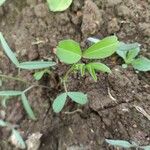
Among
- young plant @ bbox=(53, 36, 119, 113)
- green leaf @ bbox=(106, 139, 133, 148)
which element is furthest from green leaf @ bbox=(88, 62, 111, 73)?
green leaf @ bbox=(106, 139, 133, 148)

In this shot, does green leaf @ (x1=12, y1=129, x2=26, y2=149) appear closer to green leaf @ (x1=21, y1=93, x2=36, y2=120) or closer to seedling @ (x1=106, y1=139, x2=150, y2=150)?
green leaf @ (x1=21, y1=93, x2=36, y2=120)

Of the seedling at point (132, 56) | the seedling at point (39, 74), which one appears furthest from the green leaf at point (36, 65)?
the seedling at point (132, 56)

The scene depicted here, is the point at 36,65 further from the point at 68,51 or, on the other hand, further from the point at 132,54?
the point at 132,54

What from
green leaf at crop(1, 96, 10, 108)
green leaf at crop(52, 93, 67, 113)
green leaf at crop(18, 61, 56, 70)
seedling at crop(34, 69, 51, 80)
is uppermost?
green leaf at crop(18, 61, 56, 70)

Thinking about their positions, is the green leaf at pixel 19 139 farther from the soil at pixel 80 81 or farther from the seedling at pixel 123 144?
the seedling at pixel 123 144

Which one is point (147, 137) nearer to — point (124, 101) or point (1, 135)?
point (124, 101)

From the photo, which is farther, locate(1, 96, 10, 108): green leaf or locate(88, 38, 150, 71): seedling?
locate(1, 96, 10, 108): green leaf
